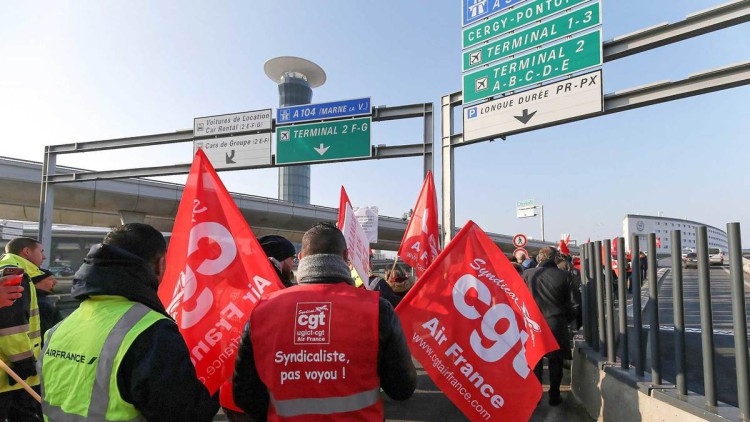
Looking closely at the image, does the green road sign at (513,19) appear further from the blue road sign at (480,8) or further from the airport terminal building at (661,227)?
the airport terminal building at (661,227)

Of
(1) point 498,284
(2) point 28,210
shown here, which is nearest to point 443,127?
(1) point 498,284

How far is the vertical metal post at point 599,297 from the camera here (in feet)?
16.8

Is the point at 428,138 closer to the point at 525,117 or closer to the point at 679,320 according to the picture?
the point at 525,117

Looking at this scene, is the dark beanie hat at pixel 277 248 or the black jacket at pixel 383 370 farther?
the dark beanie hat at pixel 277 248

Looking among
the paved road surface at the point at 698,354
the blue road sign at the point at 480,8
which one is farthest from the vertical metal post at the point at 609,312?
the blue road sign at the point at 480,8

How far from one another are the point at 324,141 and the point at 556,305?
6.89 m

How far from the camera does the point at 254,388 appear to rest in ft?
7.48

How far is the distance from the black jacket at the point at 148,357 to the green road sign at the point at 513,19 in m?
7.51

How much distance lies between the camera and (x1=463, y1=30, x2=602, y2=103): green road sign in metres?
7.32

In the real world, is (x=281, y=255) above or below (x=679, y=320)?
above

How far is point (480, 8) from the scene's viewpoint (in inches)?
331

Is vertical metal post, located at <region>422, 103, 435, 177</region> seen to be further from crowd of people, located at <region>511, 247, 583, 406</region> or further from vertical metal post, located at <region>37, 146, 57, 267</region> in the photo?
vertical metal post, located at <region>37, 146, 57, 267</region>

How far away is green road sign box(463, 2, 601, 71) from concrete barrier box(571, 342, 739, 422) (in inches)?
186

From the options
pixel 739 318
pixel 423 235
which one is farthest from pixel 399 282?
pixel 739 318
